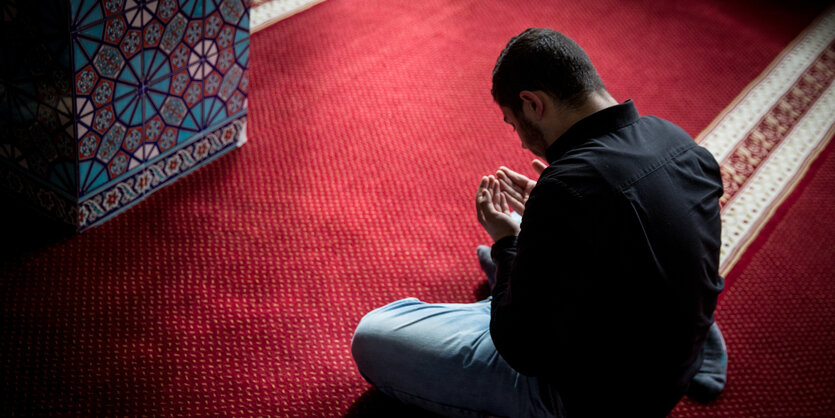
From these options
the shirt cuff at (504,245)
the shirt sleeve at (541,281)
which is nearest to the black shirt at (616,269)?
the shirt sleeve at (541,281)

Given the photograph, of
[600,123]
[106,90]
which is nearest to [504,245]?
[600,123]

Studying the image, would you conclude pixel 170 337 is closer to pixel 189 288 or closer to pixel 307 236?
pixel 189 288

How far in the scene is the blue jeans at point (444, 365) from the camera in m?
1.24

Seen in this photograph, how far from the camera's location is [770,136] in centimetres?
269

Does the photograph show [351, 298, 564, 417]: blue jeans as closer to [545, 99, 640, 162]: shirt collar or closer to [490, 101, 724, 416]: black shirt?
[490, 101, 724, 416]: black shirt

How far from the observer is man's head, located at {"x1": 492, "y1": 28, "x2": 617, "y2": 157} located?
115 cm

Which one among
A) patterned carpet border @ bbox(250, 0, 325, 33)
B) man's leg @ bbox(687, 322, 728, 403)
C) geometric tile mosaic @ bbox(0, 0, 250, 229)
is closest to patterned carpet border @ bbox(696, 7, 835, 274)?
man's leg @ bbox(687, 322, 728, 403)

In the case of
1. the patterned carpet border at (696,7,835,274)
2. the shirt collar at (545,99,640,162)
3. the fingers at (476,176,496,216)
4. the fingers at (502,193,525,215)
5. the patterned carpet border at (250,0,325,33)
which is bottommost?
the patterned carpet border at (696,7,835,274)

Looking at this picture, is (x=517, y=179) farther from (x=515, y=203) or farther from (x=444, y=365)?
(x=444, y=365)

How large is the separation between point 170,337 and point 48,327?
255 mm

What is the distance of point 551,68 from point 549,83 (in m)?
0.03

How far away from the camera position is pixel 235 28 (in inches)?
73.0

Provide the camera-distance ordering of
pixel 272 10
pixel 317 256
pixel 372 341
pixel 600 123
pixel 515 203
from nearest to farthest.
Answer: pixel 600 123 < pixel 372 341 < pixel 515 203 < pixel 317 256 < pixel 272 10

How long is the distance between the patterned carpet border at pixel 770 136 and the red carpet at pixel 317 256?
65mm
